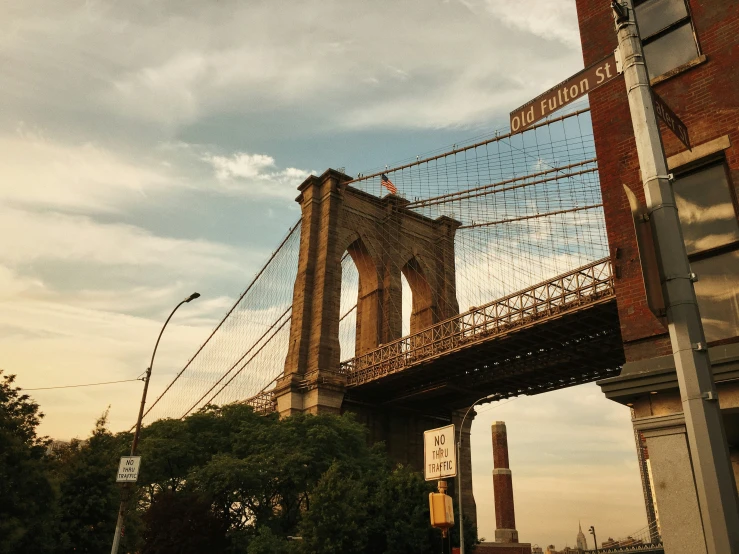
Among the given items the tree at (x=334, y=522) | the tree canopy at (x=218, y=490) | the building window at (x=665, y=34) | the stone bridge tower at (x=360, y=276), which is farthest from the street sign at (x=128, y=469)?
the stone bridge tower at (x=360, y=276)

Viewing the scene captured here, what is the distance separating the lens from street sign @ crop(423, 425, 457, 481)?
27.0 ft

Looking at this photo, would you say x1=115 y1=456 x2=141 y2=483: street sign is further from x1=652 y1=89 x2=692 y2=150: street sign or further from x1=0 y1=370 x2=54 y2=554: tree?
x1=652 y1=89 x2=692 y2=150: street sign

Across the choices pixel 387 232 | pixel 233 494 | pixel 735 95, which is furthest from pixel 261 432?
pixel 735 95

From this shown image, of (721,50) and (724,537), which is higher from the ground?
(721,50)

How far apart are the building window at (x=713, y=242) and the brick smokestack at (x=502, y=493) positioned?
53.3 m

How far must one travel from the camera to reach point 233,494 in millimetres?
30109

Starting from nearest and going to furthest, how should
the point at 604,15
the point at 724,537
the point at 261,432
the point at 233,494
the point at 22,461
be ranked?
the point at 724,537
the point at 604,15
the point at 22,461
the point at 233,494
the point at 261,432

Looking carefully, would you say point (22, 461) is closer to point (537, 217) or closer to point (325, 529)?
point (325, 529)

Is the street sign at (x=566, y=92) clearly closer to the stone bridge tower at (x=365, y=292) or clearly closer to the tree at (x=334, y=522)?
the tree at (x=334, y=522)

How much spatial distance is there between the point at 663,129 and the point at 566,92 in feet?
15.9

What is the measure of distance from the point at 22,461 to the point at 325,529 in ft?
35.6

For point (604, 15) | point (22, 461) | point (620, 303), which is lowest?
point (22, 461)

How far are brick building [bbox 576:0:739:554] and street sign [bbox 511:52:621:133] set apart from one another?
447cm

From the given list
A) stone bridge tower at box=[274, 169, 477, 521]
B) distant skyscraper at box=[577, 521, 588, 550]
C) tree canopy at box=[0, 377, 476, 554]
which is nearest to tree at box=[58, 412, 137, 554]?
tree canopy at box=[0, 377, 476, 554]
